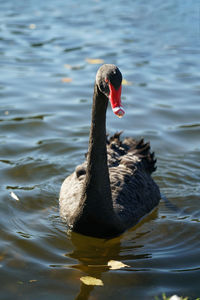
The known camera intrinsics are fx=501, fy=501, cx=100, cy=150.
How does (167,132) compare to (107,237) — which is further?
(167,132)

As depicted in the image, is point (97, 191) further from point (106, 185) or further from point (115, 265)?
point (115, 265)

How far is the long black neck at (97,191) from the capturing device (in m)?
4.18

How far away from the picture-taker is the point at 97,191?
4.32 metres

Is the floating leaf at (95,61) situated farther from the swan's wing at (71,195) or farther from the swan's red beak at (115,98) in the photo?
the swan's red beak at (115,98)

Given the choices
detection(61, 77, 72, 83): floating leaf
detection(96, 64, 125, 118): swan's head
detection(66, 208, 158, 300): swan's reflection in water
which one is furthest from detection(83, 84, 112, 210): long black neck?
detection(61, 77, 72, 83): floating leaf

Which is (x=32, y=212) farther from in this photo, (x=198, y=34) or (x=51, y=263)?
(x=198, y=34)

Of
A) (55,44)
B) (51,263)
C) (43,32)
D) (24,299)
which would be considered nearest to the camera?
(24,299)

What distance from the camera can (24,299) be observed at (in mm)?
3668

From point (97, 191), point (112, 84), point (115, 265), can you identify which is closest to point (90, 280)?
point (115, 265)

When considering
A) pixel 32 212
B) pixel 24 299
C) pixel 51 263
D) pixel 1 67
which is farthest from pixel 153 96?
pixel 24 299

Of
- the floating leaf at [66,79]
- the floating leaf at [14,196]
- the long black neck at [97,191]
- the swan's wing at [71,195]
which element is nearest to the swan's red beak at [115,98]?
the long black neck at [97,191]

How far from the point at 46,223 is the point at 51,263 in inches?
30.7

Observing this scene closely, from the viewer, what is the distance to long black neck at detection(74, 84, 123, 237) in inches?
164

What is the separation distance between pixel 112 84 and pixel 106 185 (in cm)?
99
